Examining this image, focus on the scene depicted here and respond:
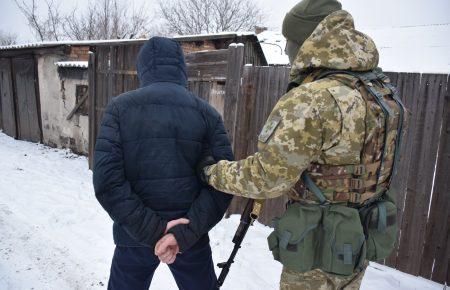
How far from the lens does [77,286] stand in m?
3.13

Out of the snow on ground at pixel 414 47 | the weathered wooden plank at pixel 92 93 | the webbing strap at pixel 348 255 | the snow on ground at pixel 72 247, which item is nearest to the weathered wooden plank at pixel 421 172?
the snow on ground at pixel 72 247

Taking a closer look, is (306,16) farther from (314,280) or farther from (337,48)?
(314,280)

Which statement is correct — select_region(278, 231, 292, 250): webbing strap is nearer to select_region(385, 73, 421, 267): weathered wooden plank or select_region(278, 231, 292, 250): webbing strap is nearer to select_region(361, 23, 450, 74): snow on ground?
select_region(385, 73, 421, 267): weathered wooden plank

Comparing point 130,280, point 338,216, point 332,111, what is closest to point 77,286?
point 130,280

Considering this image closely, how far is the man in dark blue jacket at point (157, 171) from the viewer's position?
177 centimetres

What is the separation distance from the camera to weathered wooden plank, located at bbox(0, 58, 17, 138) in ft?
36.6

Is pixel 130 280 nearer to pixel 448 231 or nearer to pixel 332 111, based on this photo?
pixel 332 111

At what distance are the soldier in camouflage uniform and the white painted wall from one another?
8.05 metres

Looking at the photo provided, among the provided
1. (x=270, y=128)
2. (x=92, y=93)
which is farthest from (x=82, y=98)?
(x=270, y=128)

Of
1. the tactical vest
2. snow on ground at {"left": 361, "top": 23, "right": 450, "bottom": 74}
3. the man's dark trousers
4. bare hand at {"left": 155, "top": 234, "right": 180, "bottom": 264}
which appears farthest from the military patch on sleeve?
snow on ground at {"left": 361, "top": 23, "right": 450, "bottom": 74}

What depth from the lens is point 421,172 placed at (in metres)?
3.15

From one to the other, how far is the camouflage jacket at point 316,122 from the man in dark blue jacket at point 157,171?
1.28 ft

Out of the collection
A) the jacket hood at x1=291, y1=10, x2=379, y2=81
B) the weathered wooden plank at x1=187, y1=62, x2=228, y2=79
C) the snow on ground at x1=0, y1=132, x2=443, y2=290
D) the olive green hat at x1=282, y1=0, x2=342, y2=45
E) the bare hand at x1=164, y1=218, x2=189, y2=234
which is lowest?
the snow on ground at x1=0, y1=132, x2=443, y2=290

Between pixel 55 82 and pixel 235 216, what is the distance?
24.2ft
